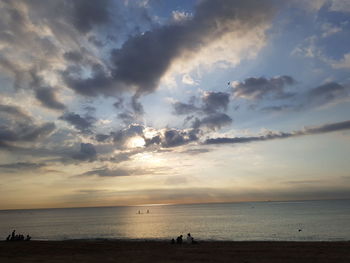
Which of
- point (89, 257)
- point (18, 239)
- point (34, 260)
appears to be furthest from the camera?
point (18, 239)

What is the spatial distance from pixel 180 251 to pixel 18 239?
109 ft

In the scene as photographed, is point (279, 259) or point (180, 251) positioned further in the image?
point (180, 251)

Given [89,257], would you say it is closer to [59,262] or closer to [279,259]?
[59,262]

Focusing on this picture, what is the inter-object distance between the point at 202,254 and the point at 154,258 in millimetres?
4915

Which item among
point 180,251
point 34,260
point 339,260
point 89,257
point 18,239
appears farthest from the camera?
point 18,239

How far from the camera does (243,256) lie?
89.0 ft

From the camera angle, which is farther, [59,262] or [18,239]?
[18,239]

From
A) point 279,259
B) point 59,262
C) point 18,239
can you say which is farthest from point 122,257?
point 18,239

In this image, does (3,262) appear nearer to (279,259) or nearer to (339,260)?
(279,259)

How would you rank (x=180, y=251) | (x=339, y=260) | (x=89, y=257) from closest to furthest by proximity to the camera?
1. (x=339, y=260)
2. (x=89, y=257)
3. (x=180, y=251)

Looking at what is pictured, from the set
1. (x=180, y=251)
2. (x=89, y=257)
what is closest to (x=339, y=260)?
(x=180, y=251)

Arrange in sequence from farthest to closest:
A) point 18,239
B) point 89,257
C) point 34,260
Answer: point 18,239
point 89,257
point 34,260

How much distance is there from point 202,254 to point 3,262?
675 inches

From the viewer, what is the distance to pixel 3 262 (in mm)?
25297
